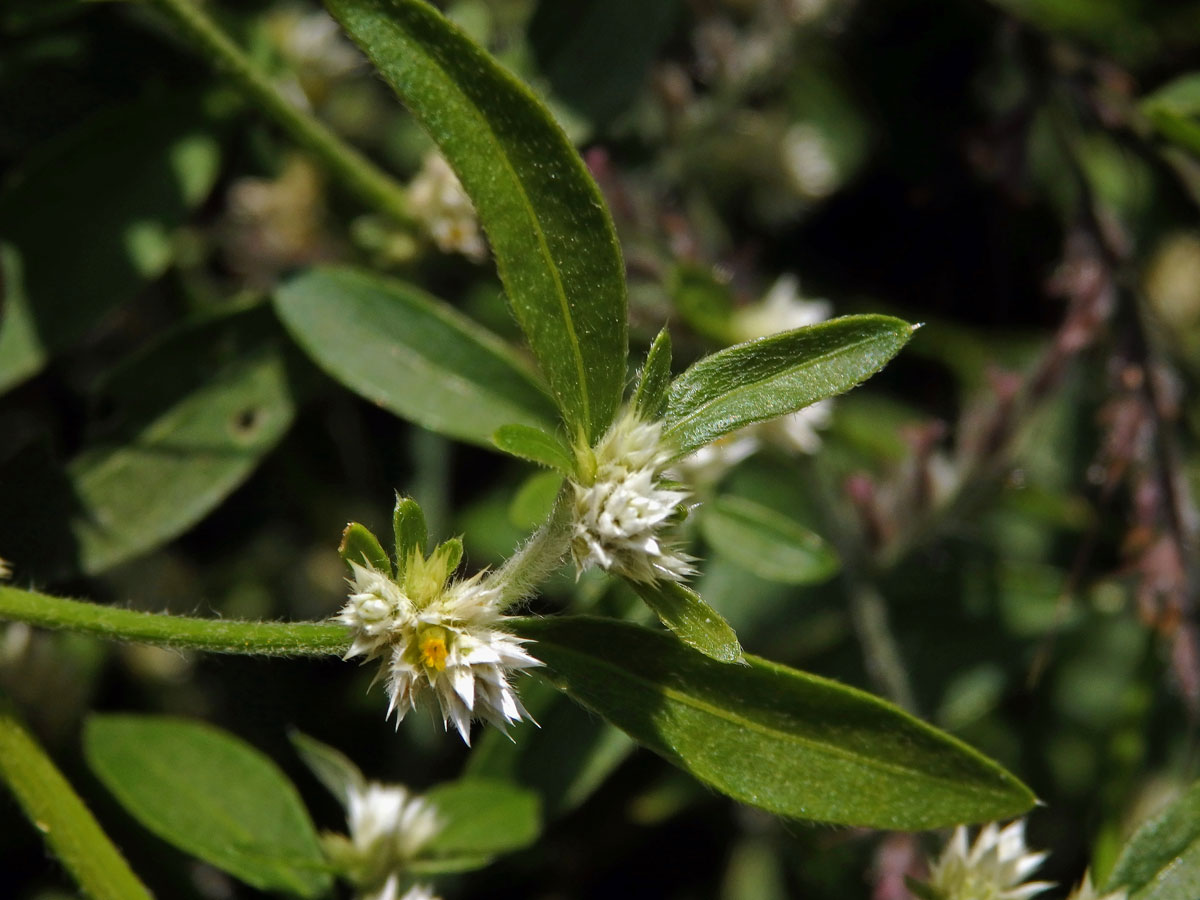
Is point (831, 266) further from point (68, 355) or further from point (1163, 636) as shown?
point (68, 355)

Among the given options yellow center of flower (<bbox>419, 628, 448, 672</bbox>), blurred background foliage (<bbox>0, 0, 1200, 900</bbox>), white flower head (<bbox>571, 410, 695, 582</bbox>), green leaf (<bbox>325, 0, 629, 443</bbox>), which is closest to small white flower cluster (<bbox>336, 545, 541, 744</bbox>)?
yellow center of flower (<bbox>419, 628, 448, 672</bbox>)

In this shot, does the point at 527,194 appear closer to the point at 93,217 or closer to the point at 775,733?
the point at 775,733

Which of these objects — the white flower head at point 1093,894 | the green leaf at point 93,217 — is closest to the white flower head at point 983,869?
the white flower head at point 1093,894

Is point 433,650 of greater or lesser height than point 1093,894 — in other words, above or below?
above

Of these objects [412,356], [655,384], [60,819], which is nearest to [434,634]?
[655,384]

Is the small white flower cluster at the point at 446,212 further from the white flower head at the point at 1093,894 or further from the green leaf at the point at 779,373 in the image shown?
the white flower head at the point at 1093,894

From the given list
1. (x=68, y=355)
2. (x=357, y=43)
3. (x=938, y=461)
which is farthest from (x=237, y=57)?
(x=938, y=461)
